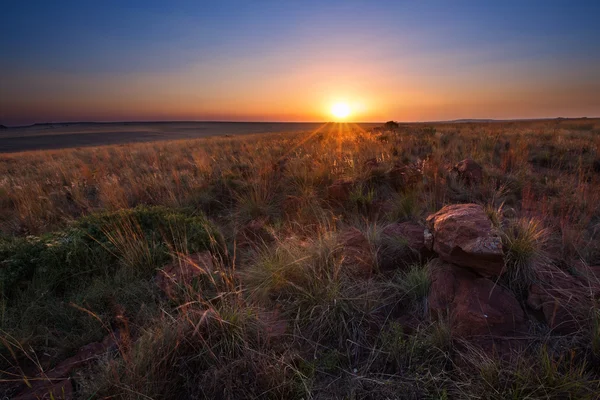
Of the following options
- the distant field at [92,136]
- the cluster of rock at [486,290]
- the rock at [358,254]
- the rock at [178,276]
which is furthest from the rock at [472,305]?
the distant field at [92,136]

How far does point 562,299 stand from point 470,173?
342cm

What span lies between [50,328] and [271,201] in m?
3.38

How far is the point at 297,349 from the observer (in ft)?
6.49

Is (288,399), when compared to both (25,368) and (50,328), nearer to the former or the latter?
(25,368)

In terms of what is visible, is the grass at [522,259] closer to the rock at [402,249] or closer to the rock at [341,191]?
the rock at [402,249]

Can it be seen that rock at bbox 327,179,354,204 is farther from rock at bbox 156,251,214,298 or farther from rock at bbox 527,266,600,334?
rock at bbox 527,266,600,334

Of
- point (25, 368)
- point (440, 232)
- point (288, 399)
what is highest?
point (440, 232)

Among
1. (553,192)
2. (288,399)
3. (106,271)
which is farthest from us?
(553,192)

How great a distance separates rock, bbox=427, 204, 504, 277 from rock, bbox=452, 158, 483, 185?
2793 mm

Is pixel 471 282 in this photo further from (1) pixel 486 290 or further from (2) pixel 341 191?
(2) pixel 341 191

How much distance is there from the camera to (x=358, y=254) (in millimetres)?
2834

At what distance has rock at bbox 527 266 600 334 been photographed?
1964 millimetres

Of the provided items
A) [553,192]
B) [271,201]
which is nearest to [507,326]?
[271,201]

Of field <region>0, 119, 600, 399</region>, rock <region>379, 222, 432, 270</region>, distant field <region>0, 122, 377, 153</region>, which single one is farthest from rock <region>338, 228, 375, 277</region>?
distant field <region>0, 122, 377, 153</region>
